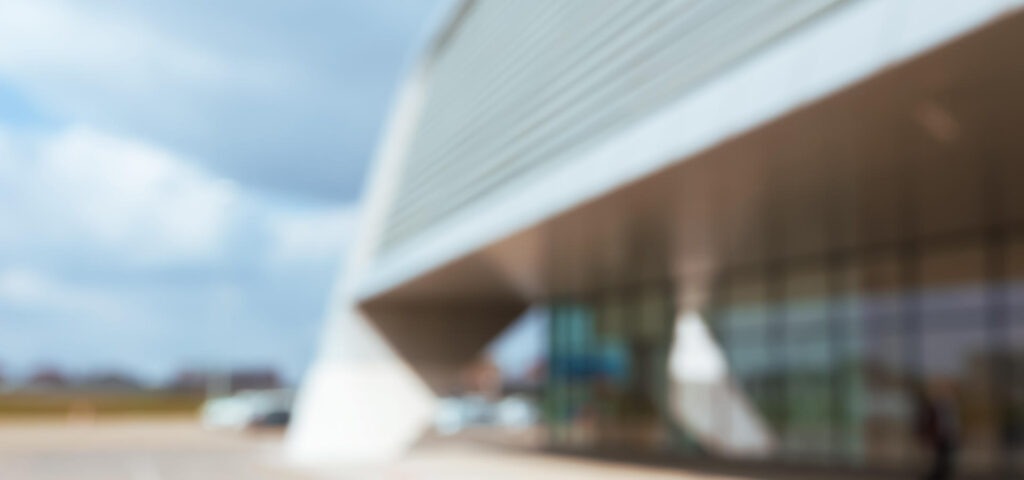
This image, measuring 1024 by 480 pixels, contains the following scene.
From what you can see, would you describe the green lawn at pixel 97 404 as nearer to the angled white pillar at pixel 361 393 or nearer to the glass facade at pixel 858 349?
the angled white pillar at pixel 361 393

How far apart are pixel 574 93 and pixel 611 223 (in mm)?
1845

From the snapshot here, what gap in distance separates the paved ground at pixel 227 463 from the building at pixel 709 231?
7.77 feet

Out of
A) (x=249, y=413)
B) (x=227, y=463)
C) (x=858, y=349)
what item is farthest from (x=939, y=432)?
(x=249, y=413)

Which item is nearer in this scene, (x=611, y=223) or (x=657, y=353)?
(x=611, y=223)

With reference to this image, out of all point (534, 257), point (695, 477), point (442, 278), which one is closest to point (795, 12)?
point (695, 477)

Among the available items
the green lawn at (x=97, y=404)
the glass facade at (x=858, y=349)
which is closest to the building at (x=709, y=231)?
the glass facade at (x=858, y=349)

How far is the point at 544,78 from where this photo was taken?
18.6m

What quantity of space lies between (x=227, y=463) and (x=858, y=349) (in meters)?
11.7

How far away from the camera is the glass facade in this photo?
1848 cm

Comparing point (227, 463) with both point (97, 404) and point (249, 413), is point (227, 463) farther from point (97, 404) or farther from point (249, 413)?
point (97, 404)

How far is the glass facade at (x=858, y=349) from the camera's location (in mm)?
18484

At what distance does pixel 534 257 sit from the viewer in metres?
21.3

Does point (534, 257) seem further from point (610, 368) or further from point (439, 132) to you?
point (610, 368)

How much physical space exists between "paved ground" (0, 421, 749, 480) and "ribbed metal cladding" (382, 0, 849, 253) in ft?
14.7
